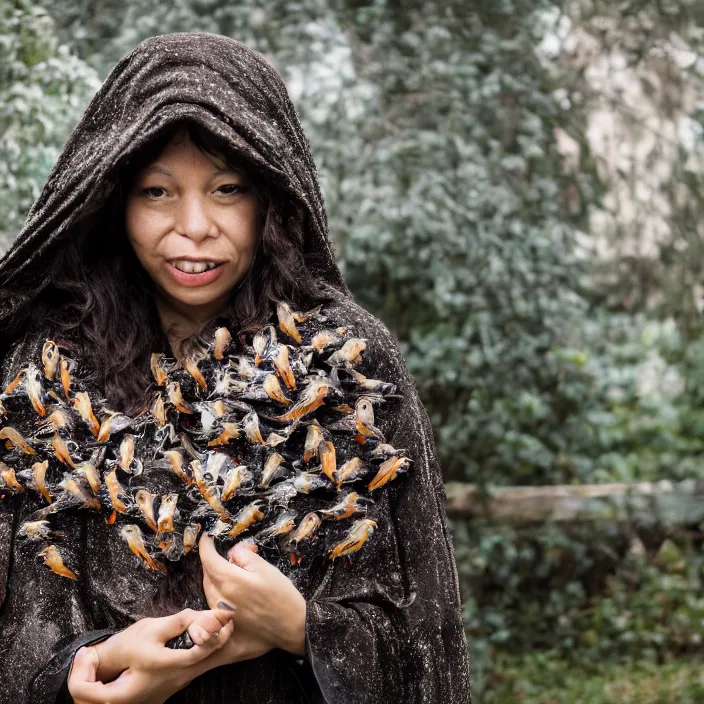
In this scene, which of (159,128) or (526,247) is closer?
(159,128)

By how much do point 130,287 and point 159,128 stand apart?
383 millimetres

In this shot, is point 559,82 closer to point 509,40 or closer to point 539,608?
point 509,40

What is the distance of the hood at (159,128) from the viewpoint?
6.93 feet

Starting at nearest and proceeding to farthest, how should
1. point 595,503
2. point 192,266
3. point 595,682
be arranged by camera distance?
1. point 192,266
2. point 595,682
3. point 595,503

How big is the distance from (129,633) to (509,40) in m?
3.49

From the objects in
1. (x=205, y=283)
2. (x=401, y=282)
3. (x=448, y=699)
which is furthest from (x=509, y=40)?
(x=448, y=699)

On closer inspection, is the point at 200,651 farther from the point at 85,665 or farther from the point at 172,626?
the point at 85,665

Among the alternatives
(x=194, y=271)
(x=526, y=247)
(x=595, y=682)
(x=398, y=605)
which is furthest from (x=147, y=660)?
(x=595, y=682)

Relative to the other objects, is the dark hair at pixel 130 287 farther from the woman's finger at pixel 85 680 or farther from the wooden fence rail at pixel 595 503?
the wooden fence rail at pixel 595 503

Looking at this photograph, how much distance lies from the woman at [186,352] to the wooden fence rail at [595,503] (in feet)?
11.0

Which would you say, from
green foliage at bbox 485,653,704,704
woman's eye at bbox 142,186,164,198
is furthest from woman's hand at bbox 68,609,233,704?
green foliage at bbox 485,653,704,704

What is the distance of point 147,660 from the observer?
1.97 meters

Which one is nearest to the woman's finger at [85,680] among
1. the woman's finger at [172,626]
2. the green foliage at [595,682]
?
the woman's finger at [172,626]

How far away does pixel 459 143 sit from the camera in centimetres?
472
